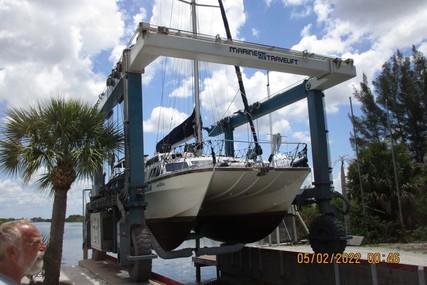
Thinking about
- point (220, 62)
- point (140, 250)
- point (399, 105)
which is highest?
point (399, 105)

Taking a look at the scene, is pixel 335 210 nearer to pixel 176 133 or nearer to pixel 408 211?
pixel 176 133

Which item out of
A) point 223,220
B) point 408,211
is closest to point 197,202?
point 223,220

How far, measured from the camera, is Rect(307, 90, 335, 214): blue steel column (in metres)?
12.7

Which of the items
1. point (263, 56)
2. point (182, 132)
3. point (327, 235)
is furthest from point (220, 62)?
point (327, 235)

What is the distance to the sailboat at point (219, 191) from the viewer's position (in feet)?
35.1

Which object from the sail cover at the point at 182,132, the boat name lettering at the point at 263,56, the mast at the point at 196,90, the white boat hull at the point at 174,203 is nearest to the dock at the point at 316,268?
the white boat hull at the point at 174,203

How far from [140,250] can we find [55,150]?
3.07m

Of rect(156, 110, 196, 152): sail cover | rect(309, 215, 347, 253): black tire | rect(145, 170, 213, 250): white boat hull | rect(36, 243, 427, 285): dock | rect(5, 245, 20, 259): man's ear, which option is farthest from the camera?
rect(156, 110, 196, 152): sail cover

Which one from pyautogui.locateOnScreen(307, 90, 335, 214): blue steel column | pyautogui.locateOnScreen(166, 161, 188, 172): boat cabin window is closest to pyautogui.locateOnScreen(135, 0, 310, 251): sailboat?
pyautogui.locateOnScreen(166, 161, 188, 172): boat cabin window

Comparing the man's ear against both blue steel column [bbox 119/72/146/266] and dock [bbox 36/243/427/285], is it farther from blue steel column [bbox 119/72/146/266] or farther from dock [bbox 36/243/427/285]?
blue steel column [bbox 119/72/146/266]

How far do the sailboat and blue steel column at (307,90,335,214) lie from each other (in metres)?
0.95

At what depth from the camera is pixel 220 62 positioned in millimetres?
11586

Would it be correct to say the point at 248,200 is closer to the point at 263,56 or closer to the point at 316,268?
the point at 316,268

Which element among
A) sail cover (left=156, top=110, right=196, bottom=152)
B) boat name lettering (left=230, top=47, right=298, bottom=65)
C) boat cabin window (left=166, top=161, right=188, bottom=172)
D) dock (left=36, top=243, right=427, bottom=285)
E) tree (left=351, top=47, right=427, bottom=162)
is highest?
tree (left=351, top=47, right=427, bottom=162)
